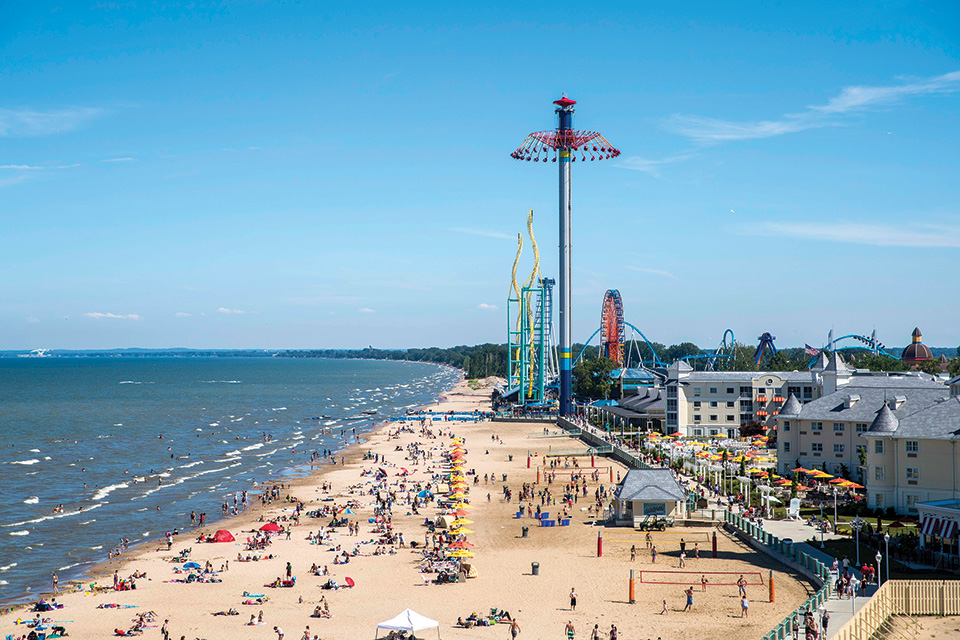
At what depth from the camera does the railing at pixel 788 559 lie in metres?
24.7

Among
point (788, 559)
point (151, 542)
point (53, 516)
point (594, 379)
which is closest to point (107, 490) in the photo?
point (53, 516)

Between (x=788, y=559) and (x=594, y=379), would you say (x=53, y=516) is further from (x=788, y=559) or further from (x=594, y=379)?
(x=594, y=379)

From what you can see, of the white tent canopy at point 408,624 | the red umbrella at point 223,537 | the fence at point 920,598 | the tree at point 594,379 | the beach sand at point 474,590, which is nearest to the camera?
the fence at point 920,598

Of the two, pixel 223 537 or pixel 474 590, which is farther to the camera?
pixel 223 537

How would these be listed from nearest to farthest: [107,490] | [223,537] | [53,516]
A: [223,537], [53,516], [107,490]

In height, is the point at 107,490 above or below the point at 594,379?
below

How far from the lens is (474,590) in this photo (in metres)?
33.8

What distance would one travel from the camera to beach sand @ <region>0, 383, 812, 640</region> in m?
29.4

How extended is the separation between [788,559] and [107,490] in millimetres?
46819

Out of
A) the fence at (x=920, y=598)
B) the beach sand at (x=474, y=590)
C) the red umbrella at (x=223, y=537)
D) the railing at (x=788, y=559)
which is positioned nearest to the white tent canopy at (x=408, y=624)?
the beach sand at (x=474, y=590)

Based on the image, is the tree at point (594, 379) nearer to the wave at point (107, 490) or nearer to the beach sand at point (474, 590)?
the wave at point (107, 490)

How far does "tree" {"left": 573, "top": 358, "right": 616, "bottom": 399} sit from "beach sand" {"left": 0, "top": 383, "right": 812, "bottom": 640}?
62.7m

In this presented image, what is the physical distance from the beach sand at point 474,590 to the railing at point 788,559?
72 cm

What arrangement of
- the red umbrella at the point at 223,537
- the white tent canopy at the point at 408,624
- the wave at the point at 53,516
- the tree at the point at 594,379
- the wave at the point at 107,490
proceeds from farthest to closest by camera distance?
the tree at the point at 594,379 → the wave at the point at 107,490 → the wave at the point at 53,516 → the red umbrella at the point at 223,537 → the white tent canopy at the point at 408,624
